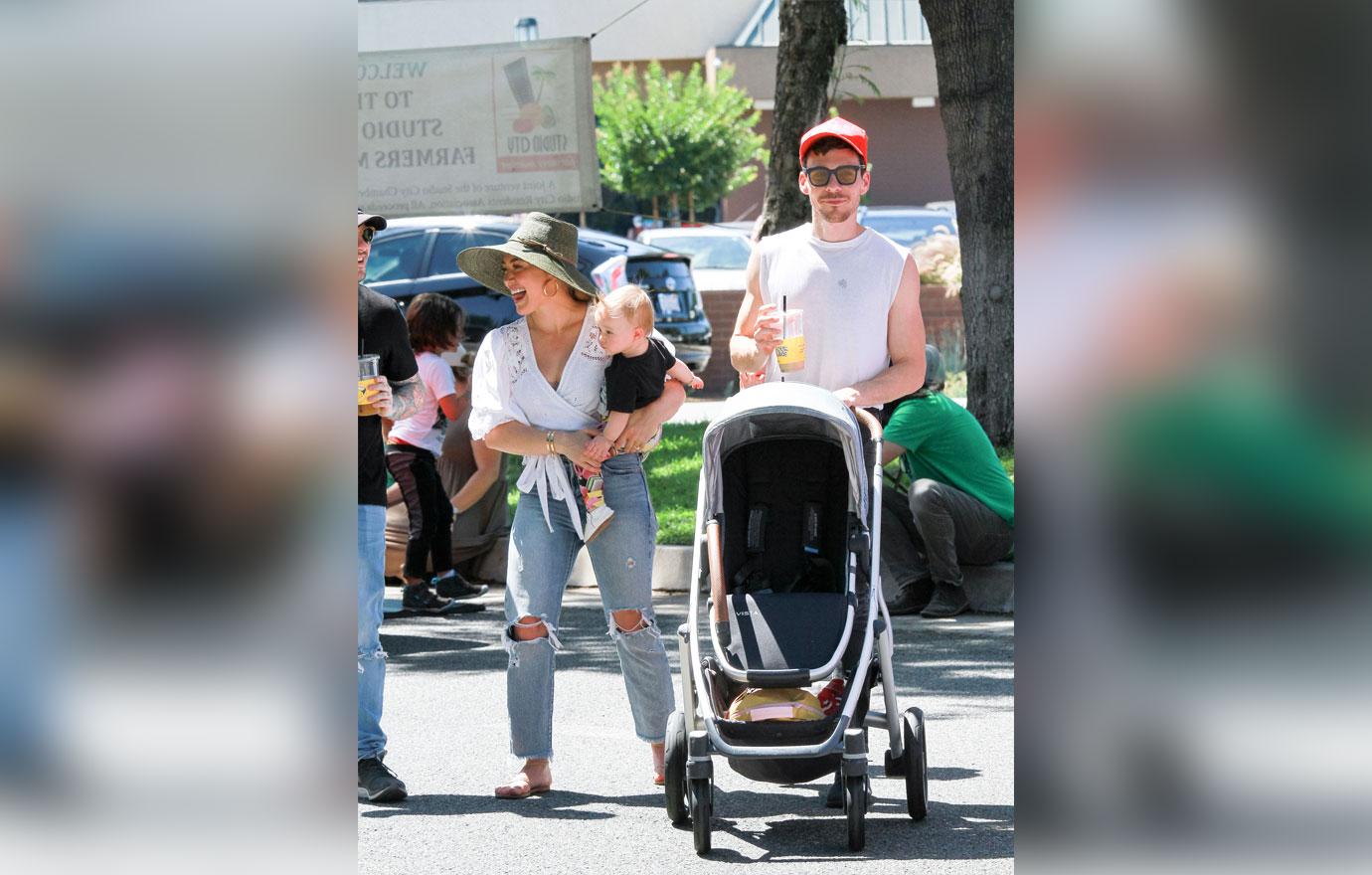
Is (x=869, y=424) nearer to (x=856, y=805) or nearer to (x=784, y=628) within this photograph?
(x=784, y=628)

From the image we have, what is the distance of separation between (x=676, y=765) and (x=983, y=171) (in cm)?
823

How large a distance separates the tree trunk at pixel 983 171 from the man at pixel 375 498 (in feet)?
24.2

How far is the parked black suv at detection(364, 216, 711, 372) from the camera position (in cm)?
1745

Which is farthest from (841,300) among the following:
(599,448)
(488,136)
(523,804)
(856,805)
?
(488,136)

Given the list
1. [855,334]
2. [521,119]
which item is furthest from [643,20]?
[855,334]

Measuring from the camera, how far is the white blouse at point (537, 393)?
5723mm

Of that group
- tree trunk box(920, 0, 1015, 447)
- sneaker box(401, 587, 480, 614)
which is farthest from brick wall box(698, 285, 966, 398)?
sneaker box(401, 587, 480, 614)

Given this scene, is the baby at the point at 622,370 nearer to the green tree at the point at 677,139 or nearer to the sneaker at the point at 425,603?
the sneaker at the point at 425,603

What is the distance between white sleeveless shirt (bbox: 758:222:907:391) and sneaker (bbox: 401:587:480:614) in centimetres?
492

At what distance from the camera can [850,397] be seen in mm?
5453
